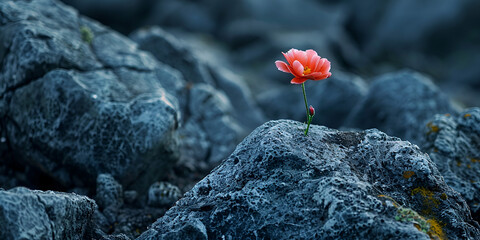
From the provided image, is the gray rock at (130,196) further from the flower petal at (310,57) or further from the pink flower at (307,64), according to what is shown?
the flower petal at (310,57)

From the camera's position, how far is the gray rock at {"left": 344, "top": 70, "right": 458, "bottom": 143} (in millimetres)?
10945

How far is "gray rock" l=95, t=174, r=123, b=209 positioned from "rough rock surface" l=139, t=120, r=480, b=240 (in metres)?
2.51

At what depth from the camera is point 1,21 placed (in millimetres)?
8422

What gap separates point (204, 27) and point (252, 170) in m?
32.9

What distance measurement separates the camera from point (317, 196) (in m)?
4.80

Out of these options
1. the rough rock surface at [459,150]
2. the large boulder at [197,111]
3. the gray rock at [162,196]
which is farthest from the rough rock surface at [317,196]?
the large boulder at [197,111]

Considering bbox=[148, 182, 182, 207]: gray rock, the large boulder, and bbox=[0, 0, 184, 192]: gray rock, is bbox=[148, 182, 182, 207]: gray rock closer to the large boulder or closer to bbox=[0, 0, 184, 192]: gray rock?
bbox=[0, 0, 184, 192]: gray rock

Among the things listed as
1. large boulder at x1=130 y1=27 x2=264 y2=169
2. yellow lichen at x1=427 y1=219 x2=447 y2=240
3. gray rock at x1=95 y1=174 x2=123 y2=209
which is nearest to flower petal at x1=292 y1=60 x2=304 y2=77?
yellow lichen at x1=427 y1=219 x2=447 y2=240

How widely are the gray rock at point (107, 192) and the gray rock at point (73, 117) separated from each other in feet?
0.52

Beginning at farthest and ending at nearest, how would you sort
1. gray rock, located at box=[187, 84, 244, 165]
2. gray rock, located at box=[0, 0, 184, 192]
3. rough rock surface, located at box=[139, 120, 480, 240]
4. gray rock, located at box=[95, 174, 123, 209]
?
gray rock, located at box=[187, 84, 244, 165] → gray rock, located at box=[0, 0, 184, 192] → gray rock, located at box=[95, 174, 123, 209] → rough rock surface, located at box=[139, 120, 480, 240]

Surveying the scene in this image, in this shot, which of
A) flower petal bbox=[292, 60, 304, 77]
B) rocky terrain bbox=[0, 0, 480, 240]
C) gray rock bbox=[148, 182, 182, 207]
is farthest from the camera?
gray rock bbox=[148, 182, 182, 207]

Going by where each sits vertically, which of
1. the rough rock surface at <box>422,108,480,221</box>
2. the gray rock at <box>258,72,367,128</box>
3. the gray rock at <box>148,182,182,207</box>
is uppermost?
the gray rock at <box>258,72,367,128</box>

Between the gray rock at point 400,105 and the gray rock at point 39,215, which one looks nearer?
the gray rock at point 39,215

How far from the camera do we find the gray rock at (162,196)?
771 centimetres
